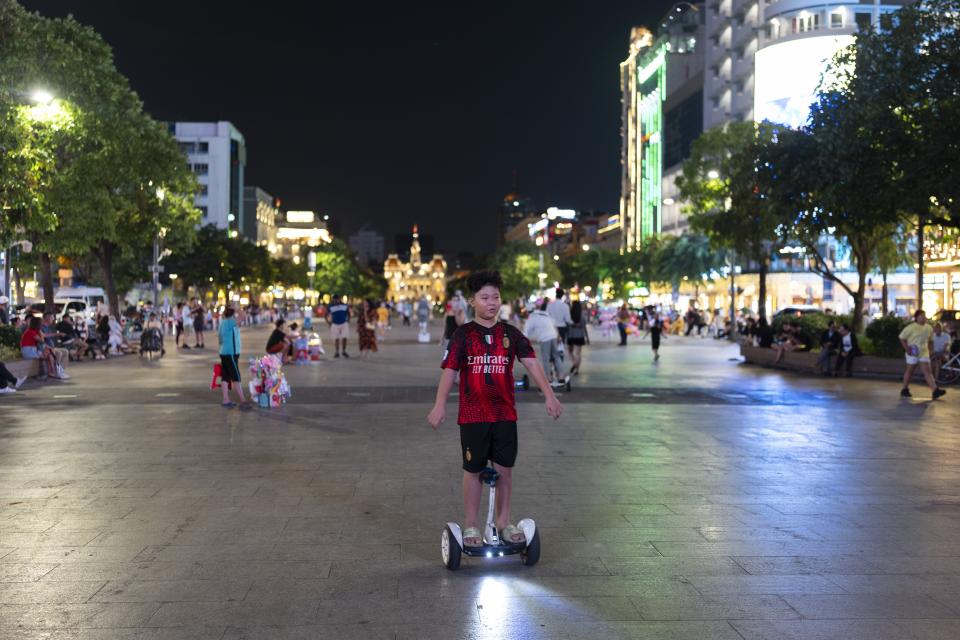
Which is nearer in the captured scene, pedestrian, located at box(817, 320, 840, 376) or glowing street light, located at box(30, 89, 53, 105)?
pedestrian, located at box(817, 320, 840, 376)

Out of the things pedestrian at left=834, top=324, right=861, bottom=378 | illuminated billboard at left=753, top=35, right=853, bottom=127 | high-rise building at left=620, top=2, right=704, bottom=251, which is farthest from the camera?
high-rise building at left=620, top=2, right=704, bottom=251

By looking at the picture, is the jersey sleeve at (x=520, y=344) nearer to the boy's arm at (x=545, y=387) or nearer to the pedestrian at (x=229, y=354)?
the boy's arm at (x=545, y=387)

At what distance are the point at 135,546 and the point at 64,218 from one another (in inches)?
1015

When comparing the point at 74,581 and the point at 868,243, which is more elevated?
the point at 868,243

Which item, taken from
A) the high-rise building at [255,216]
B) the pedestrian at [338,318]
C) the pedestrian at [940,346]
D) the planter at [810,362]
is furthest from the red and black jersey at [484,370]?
the high-rise building at [255,216]

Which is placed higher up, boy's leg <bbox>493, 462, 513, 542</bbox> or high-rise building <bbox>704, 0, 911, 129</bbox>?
high-rise building <bbox>704, 0, 911, 129</bbox>

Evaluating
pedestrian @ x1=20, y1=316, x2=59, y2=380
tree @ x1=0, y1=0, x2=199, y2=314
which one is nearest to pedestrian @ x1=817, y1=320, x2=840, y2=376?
pedestrian @ x1=20, y1=316, x2=59, y2=380

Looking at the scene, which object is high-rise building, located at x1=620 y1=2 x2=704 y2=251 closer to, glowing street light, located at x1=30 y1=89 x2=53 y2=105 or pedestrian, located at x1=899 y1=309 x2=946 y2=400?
glowing street light, located at x1=30 y1=89 x2=53 y2=105

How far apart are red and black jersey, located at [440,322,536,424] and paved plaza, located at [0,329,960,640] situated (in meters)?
0.94

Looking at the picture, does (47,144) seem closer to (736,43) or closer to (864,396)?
(864,396)

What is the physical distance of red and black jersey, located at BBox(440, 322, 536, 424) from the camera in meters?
6.09

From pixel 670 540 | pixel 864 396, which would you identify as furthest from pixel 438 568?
pixel 864 396

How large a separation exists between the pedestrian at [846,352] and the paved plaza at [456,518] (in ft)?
26.8

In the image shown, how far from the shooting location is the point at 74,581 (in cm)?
588
